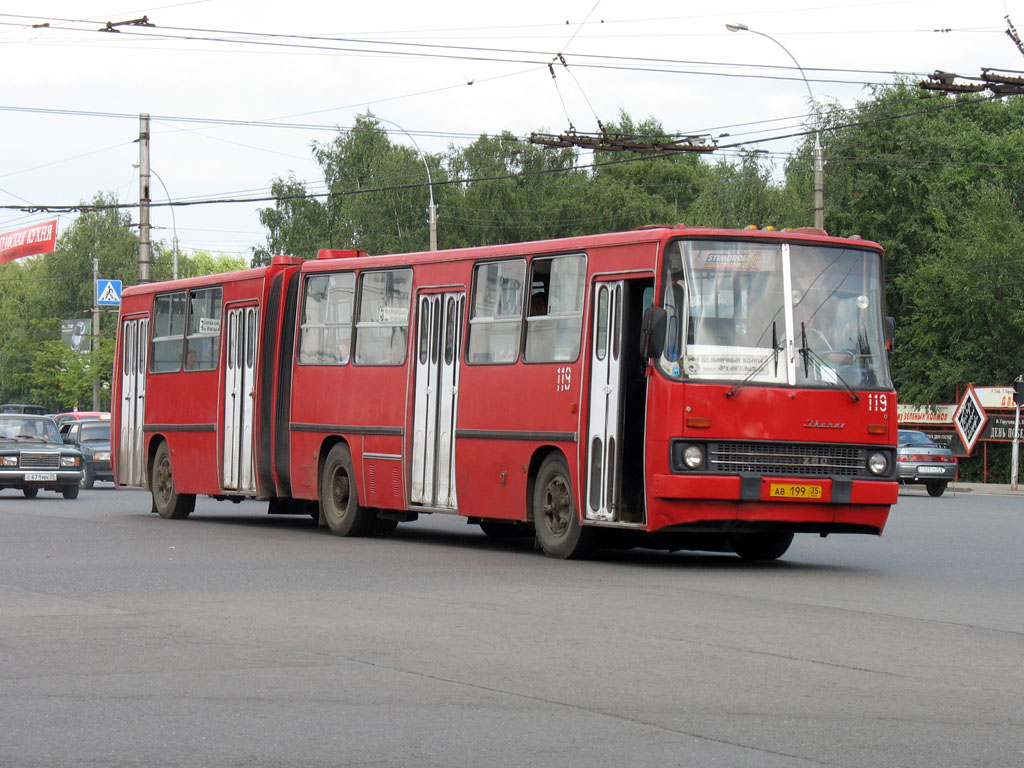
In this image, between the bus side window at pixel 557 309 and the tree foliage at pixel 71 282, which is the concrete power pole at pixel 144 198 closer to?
the bus side window at pixel 557 309

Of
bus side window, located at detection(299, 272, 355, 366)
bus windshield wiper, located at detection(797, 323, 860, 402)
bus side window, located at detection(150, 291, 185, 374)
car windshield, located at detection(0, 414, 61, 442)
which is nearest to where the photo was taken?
bus windshield wiper, located at detection(797, 323, 860, 402)

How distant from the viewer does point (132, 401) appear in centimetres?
2573

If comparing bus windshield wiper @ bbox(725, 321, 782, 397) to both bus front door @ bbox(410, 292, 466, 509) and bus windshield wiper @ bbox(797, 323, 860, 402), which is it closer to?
bus windshield wiper @ bbox(797, 323, 860, 402)

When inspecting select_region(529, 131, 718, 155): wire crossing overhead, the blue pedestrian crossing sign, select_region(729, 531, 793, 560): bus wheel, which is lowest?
select_region(729, 531, 793, 560): bus wheel

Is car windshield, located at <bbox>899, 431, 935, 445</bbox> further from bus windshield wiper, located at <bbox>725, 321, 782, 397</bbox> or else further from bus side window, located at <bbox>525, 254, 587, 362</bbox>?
bus windshield wiper, located at <bbox>725, 321, 782, 397</bbox>

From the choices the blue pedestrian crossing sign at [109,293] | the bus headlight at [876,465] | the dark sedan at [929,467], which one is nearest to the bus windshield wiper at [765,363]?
the bus headlight at [876,465]

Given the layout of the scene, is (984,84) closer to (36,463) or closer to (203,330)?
(203,330)

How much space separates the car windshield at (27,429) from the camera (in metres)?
34.6

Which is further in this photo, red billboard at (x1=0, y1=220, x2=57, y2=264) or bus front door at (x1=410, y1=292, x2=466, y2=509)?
red billboard at (x1=0, y1=220, x2=57, y2=264)

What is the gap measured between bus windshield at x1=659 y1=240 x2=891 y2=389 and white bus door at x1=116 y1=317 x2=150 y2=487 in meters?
12.0

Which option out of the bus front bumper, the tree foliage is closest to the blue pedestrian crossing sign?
the bus front bumper

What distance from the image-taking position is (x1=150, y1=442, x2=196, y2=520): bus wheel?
2438 centimetres

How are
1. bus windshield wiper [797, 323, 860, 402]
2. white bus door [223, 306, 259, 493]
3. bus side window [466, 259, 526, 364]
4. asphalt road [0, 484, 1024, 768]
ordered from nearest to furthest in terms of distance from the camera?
asphalt road [0, 484, 1024, 768]
bus windshield wiper [797, 323, 860, 402]
bus side window [466, 259, 526, 364]
white bus door [223, 306, 259, 493]

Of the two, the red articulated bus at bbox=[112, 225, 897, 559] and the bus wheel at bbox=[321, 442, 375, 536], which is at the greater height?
the red articulated bus at bbox=[112, 225, 897, 559]
